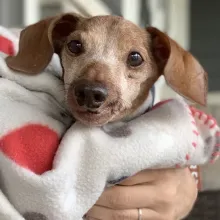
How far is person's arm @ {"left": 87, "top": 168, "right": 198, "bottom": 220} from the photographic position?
2.75 ft

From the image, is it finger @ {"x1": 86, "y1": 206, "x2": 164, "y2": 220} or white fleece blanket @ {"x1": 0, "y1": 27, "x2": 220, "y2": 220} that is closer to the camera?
white fleece blanket @ {"x1": 0, "y1": 27, "x2": 220, "y2": 220}

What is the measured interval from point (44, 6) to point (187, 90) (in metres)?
0.80

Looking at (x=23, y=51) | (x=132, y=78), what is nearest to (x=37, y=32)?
(x=23, y=51)

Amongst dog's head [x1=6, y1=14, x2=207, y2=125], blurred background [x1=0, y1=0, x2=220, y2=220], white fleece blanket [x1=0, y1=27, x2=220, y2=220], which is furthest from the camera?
blurred background [x1=0, y1=0, x2=220, y2=220]

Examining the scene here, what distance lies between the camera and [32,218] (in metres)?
0.72

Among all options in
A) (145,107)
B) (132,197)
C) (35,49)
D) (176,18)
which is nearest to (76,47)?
(35,49)

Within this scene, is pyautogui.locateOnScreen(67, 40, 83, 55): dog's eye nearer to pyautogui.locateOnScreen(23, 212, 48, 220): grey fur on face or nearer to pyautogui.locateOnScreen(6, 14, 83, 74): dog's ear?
pyautogui.locateOnScreen(6, 14, 83, 74): dog's ear

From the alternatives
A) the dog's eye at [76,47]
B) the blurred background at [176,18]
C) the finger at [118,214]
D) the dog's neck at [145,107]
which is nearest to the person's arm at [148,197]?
the finger at [118,214]

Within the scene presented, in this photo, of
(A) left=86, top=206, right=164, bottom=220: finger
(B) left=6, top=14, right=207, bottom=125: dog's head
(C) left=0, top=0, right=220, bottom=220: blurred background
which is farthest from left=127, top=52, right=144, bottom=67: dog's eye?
(C) left=0, top=0, right=220, bottom=220: blurred background

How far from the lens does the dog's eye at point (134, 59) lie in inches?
33.3

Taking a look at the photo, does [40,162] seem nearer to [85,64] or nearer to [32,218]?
[32,218]

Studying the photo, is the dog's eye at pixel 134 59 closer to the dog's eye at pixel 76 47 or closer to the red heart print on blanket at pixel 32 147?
the dog's eye at pixel 76 47

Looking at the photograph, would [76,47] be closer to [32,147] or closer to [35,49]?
[35,49]

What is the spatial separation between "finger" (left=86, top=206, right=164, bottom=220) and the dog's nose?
0.68ft
